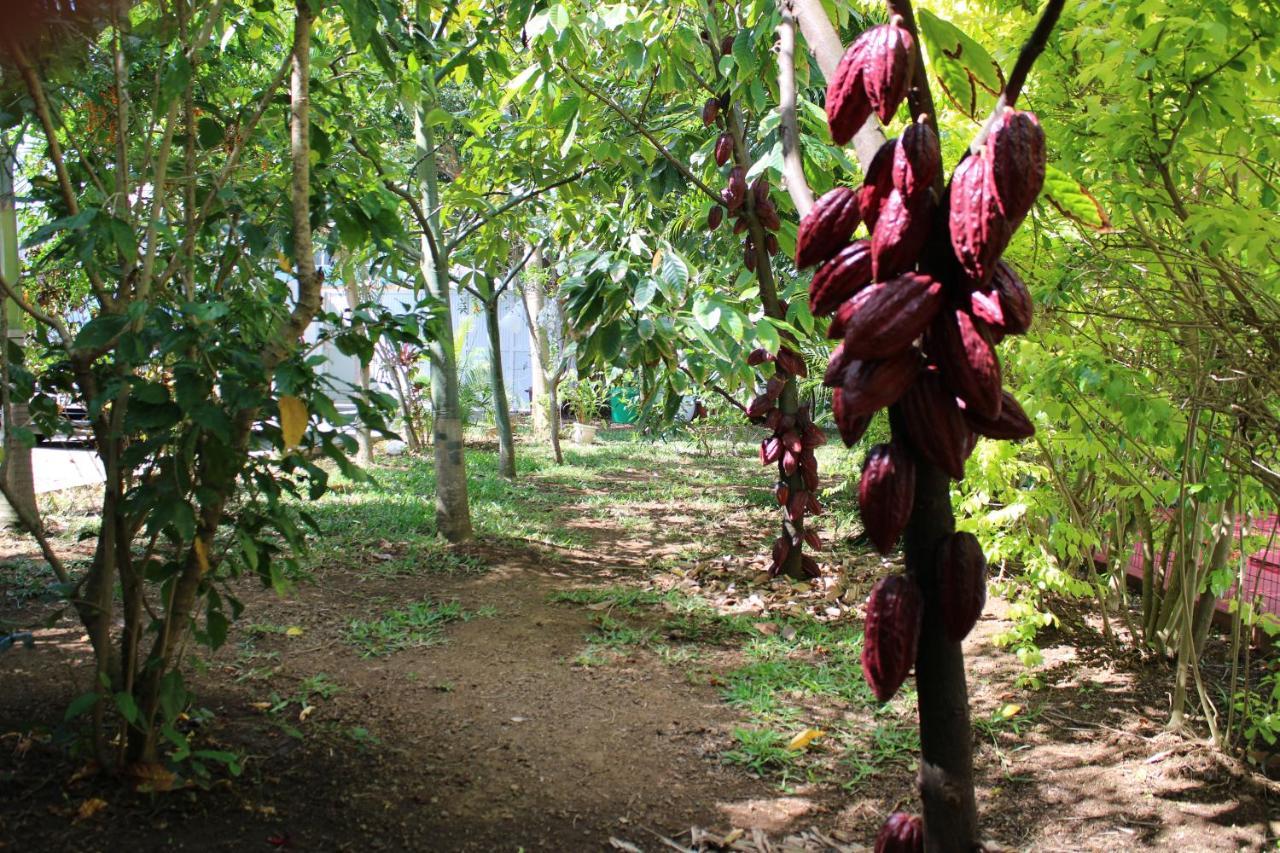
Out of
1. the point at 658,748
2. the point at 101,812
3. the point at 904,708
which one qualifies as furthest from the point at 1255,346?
the point at 101,812

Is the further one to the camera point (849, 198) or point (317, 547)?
point (317, 547)

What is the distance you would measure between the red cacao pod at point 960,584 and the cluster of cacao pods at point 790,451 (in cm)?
408

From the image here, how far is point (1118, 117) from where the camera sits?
214 centimetres

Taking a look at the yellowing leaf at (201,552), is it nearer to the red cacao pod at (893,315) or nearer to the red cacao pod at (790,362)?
the red cacao pod at (893,315)

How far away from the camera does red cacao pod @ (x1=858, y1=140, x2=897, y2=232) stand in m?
0.78

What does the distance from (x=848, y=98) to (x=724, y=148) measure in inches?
155

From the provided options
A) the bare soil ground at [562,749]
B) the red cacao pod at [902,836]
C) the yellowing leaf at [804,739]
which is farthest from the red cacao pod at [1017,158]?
the yellowing leaf at [804,739]

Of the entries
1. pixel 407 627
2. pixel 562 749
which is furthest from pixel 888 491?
pixel 407 627

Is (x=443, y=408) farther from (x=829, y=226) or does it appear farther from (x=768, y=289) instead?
(x=829, y=226)

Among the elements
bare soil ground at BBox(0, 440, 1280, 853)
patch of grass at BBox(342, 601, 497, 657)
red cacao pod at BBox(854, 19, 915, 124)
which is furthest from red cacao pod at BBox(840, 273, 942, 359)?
patch of grass at BBox(342, 601, 497, 657)

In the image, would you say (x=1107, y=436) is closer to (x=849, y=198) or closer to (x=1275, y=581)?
(x=1275, y=581)

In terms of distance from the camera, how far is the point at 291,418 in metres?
2.07

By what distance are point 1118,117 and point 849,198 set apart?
5.24 feet

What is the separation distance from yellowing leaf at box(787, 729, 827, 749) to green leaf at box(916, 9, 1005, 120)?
2.53 metres
